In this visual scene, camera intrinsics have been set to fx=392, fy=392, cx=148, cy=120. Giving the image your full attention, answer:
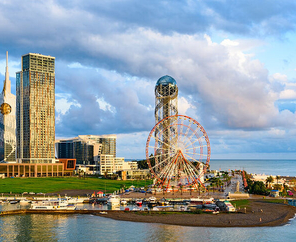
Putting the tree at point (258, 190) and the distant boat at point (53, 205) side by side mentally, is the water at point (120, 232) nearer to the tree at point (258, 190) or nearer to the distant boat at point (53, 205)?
the distant boat at point (53, 205)

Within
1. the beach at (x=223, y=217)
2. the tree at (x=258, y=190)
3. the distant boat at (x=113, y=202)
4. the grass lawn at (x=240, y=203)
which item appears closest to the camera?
the beach at (x=223, y=217)

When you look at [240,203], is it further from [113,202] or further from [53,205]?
[53,205]

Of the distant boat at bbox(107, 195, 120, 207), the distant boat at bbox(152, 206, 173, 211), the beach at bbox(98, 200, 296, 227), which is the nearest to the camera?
the beach at bbox(98, 200, 296, 227)

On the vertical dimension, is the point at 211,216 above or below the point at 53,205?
below

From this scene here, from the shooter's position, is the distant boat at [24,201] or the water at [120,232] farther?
the distant boat at [24,201]

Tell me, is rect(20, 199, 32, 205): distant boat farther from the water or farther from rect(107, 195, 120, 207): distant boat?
the water

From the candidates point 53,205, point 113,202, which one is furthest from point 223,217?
point 53,205

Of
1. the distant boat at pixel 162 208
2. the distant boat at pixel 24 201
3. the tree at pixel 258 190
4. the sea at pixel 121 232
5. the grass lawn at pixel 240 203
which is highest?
the tree at pixel 258 190

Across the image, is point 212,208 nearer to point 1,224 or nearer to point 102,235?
point 102,235

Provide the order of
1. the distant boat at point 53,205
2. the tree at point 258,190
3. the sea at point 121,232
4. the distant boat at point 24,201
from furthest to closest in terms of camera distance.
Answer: the tree at point 258,190 < the distant boat at point 24,201 < the distant boat at point 53,205 < the sea at point 121,232

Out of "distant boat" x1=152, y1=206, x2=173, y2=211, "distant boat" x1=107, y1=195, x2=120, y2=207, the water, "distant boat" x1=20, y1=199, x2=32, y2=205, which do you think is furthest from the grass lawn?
"distant boat" x1=20, y1=199, x2=32, y2=205

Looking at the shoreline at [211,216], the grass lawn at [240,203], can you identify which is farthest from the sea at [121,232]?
the grass lawn at [240,203]

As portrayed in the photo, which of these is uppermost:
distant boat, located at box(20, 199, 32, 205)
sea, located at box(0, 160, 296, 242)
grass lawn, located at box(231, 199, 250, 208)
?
distant boat, located at box(20, 199, 32, 205)

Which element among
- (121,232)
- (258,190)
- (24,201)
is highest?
(258,190)
